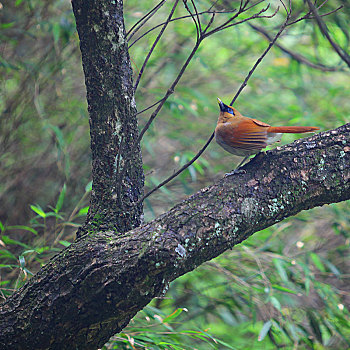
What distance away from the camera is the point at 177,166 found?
2.99 meters

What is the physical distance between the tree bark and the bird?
0.24 metres

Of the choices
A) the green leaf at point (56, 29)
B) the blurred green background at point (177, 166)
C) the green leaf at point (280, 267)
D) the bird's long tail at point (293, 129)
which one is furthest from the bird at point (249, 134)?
the green leaf at point (56, 29)

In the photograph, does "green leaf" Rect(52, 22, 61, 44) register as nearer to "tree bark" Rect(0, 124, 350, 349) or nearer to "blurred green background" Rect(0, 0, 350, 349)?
"blurred green background" Rect(0, 0, 350, 349)

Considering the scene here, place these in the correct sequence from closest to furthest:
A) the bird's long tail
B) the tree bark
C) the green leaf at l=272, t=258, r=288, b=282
→ the tree bark
the bird's long tail
the green leaf at l=272, t=258, r=288, b=282

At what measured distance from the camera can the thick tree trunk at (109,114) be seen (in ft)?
4.38

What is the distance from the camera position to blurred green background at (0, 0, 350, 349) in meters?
2.44

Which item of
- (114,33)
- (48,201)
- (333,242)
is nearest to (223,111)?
(114,33)

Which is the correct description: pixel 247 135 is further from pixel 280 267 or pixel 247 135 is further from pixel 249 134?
pixel 280 267

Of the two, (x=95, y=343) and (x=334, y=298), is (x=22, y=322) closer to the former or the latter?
(x=95, y=343)

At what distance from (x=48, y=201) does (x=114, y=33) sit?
1677 mm

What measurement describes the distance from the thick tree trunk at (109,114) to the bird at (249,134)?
469 millimetres

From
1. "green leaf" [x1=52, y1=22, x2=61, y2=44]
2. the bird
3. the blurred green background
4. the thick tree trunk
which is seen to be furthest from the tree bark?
"green leaf" [x1=52, y1=22, x2=61, y2=44]

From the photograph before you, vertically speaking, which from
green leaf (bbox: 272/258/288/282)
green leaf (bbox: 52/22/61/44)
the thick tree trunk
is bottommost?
green leaf (bbox: 272/258/288/282)

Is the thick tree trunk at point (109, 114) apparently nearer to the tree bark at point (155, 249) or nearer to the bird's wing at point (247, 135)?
the tree bark at point (155, 249)
